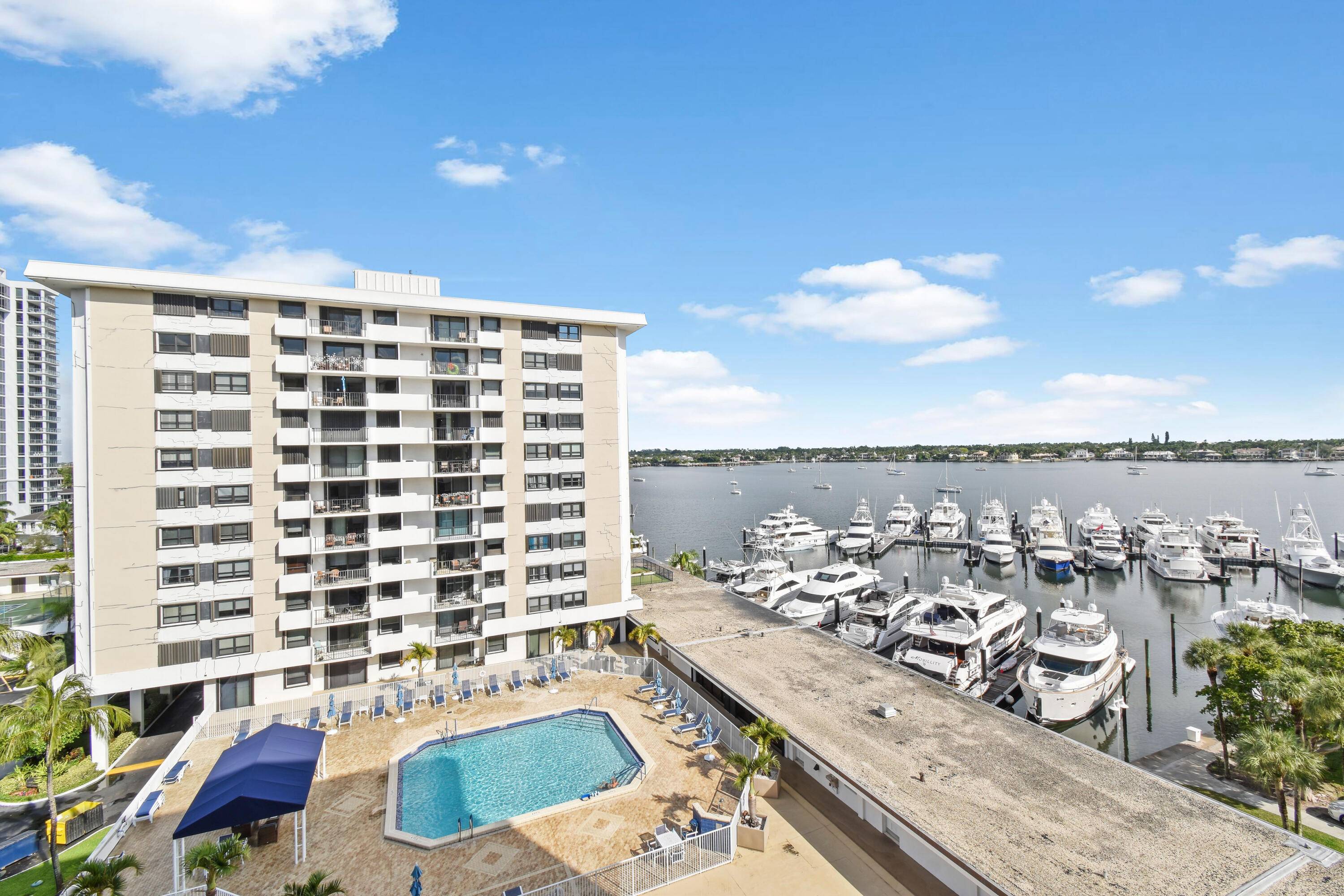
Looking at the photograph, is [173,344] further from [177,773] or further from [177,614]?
[177,773]

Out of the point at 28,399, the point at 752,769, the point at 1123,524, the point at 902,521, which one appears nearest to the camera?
the point at 752,769

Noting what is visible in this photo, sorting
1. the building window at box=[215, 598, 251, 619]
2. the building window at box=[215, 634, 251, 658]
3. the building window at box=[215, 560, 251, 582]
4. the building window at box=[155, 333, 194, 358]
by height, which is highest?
the building window at box=[155, 333, 194, 358]

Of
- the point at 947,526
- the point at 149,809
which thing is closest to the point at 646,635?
the point at 149,809

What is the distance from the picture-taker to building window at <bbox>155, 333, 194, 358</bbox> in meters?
27.0

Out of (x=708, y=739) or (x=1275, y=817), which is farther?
(x=708, y=739)

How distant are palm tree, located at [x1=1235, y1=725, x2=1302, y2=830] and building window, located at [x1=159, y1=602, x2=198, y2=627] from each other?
4152 cm

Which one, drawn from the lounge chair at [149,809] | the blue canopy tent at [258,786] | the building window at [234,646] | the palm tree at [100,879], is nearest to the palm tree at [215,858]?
the blue canopy tent at [258,786]

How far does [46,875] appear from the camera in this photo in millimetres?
18594

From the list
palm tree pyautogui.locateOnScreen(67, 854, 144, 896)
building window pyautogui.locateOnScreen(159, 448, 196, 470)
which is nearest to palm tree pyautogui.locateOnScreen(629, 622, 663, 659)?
palm tree pyautogui.locateOnScreen(67, 854, 144, 896)

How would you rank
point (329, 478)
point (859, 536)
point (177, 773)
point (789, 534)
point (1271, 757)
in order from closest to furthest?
1. point (1271, 757)
2. point (177, 773)
3. point (329, 478)
4. point (859, 536)
5. point (789, 534)

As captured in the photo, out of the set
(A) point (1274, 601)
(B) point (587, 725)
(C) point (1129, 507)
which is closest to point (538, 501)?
(B) point (587, 725)

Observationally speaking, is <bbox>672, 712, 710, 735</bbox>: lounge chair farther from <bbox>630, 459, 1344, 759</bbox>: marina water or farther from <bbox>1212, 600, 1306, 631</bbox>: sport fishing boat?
<bbox>1212, 600, 1306, 631</bbox>: sport fishing boat

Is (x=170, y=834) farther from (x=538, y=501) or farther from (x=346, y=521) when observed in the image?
(x=538, y=501)

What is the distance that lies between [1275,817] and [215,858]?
3426 cm
